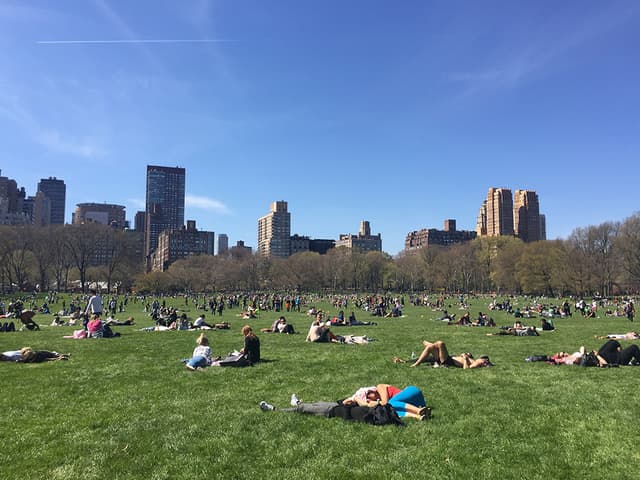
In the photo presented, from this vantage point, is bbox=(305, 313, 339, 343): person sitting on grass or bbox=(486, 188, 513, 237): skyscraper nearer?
bbox=(305, 313, 339, 343): person sitting on grass

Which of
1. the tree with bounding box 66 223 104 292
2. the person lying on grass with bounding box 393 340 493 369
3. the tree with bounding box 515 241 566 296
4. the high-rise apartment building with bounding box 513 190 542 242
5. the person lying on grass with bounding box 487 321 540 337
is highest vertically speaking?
the high-rise apartment building with bounding box 513 190 542 242

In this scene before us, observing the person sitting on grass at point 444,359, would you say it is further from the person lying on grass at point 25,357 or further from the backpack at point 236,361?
the person lying on grass at point 25,357

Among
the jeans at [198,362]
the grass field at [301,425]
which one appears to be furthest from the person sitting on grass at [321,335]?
the jeans at [198,362]

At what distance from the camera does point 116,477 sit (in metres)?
5.88

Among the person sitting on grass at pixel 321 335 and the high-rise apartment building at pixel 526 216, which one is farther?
the high-rise apartment building at pixel 526 216

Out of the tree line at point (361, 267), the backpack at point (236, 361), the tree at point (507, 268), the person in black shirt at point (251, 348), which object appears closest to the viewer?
the backpack at point (236, 361)

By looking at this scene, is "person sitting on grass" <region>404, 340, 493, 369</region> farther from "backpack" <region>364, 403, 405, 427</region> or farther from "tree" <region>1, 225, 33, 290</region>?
"tree" <region>1, 225, 33, 290</region>

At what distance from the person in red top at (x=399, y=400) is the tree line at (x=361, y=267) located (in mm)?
78888

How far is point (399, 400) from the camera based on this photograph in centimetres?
856

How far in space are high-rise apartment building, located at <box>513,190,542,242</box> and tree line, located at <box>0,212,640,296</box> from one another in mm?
68671

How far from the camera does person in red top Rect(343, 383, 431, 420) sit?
826cm

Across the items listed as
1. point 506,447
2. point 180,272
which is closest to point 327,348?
point 506,447

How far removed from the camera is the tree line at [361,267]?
78375mm

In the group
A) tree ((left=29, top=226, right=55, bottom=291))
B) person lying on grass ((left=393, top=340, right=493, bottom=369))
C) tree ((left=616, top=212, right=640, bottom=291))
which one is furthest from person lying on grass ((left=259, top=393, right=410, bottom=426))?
tree ((left=29, top=226, right=55, bottom=291))
